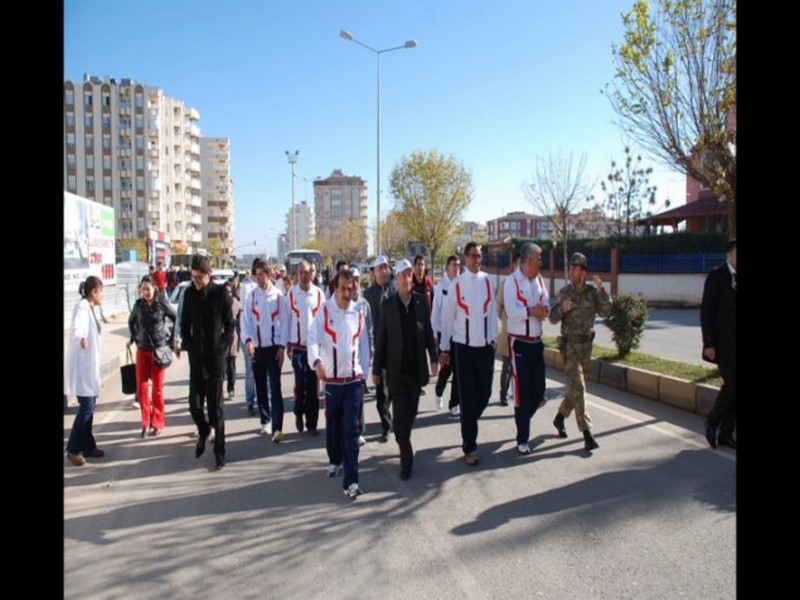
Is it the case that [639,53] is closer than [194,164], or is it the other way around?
[639,53]

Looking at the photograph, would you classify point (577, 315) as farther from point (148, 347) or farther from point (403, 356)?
point (148, 347)

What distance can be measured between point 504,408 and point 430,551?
4500mm

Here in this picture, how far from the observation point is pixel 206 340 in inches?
242

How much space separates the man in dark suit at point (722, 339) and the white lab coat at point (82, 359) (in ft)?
19.8

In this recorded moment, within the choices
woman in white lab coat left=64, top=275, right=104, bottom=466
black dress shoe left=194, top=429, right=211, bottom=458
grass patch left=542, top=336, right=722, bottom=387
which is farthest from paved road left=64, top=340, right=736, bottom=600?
grass patch left=542, top=336, right=722, bottom=387

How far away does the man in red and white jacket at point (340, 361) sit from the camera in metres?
5.41

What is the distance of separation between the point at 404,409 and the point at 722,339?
3120 millimetres

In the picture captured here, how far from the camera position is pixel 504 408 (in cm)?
844

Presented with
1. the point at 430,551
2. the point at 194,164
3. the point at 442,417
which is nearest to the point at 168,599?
the point at 430,551

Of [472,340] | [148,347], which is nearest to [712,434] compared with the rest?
[472,340]

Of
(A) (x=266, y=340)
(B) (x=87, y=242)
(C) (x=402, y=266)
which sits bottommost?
(A) (x=266, y=340)

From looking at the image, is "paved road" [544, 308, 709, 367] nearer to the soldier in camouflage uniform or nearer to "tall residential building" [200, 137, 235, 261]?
the soldier in camouflage uniform

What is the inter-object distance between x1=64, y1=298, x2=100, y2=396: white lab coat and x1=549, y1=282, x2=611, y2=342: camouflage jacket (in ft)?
15.4
